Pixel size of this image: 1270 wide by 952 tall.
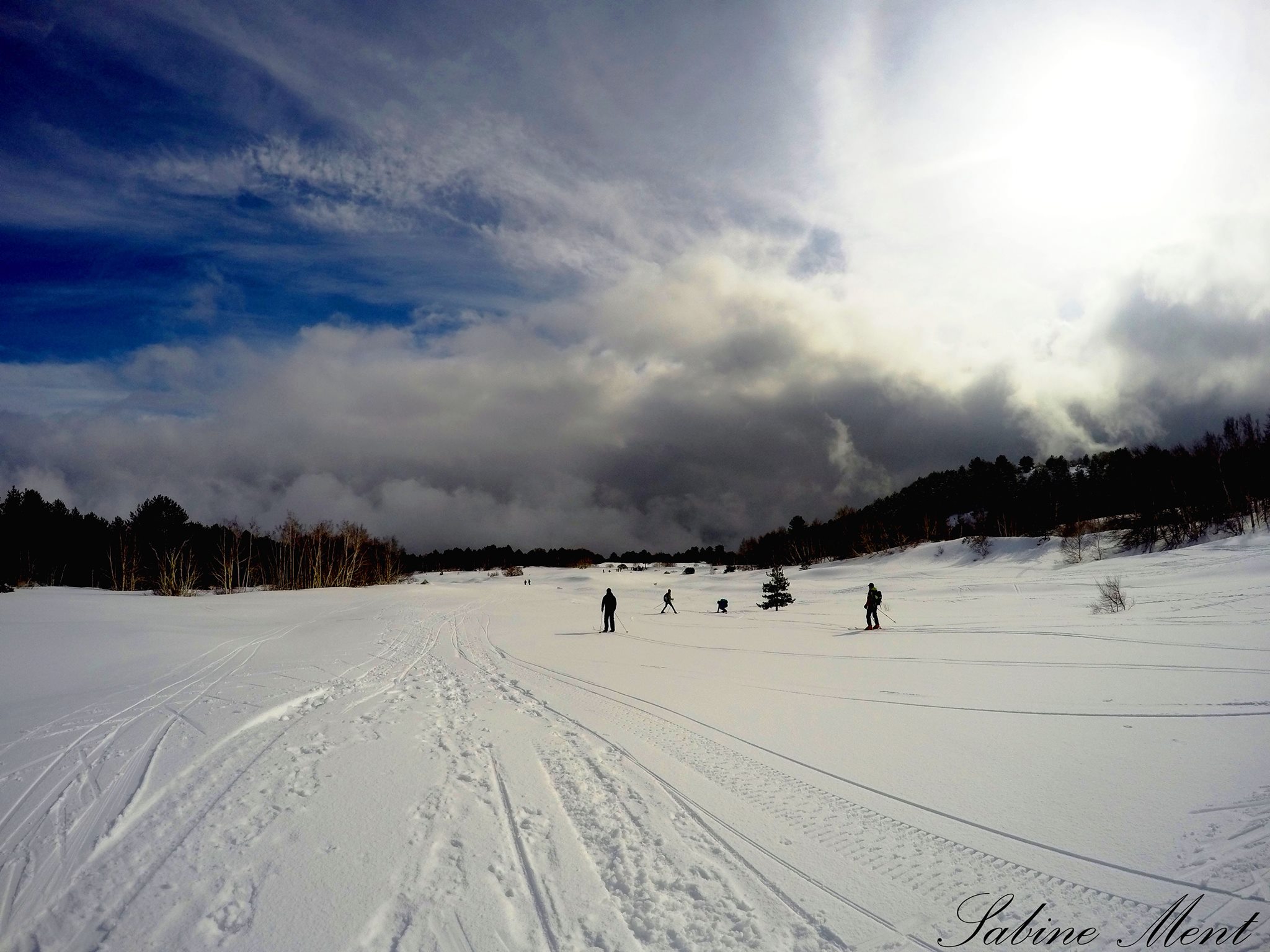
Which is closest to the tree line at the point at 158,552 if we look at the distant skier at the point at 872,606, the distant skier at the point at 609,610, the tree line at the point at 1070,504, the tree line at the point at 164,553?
the tree line at the point at 164,553

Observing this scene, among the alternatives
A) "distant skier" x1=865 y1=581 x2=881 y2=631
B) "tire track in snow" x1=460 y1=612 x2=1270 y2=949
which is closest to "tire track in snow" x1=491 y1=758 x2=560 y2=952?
"tire track in snow" x1=460 y1=612 x2=1270 y2=949

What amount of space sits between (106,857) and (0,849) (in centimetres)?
110

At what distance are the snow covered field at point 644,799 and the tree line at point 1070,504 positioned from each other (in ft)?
122

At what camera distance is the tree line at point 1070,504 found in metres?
39.5

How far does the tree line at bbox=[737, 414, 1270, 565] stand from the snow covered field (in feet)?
122

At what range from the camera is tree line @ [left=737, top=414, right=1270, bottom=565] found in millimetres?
39500

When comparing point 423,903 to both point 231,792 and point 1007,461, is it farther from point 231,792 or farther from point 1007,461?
point 1007,461

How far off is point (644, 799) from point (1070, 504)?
7489 cm

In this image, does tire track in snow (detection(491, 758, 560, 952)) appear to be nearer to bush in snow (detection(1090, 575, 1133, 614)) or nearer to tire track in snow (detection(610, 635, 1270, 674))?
tire track in snow (detection(610, 635, 1270, 674))

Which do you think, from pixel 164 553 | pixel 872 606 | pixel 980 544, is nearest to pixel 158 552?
pixel 164 553

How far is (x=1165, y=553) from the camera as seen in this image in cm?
3158

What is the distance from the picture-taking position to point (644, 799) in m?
5.05

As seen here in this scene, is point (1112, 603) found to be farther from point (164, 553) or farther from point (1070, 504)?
point (164, 553)

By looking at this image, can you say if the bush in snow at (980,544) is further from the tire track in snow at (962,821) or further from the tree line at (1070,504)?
the tire track in snow at (962,821)
